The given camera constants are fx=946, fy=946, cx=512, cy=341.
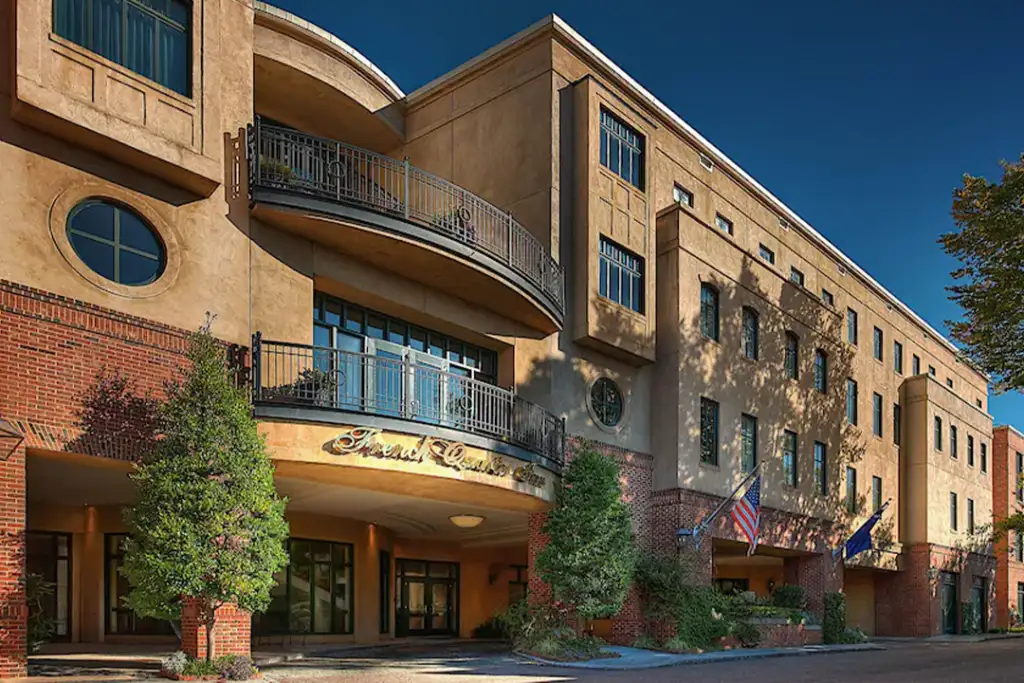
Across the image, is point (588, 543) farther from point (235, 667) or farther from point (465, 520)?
point (235, 667)

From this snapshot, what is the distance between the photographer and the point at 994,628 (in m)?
50.0

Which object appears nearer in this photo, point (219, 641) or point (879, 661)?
point (219, 641)

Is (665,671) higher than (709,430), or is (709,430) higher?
(709,430)

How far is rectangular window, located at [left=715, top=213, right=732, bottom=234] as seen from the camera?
104 ft

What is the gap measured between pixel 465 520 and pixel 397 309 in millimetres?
5819

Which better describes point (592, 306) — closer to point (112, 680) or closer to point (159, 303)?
point (159, 303)

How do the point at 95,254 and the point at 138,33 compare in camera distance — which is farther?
the point at 138,33

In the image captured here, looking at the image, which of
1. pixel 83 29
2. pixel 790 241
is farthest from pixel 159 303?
pixel 790 241

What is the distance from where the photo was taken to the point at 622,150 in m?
25.9

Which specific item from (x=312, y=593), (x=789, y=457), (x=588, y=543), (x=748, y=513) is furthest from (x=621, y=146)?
(x=312, y=593)

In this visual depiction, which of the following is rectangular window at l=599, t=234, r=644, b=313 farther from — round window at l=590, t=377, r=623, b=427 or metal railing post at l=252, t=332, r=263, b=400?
metal railing post at l=252, t=332, r=263, b=400

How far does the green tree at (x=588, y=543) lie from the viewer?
20.8 metres

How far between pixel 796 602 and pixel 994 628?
2601cm

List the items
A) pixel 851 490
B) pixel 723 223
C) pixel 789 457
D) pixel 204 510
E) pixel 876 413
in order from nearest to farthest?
1. pixel 204 510
2. pixel 789 457
3. pixel 723 223
4. pixel 851 490
5. pixel 876 413
